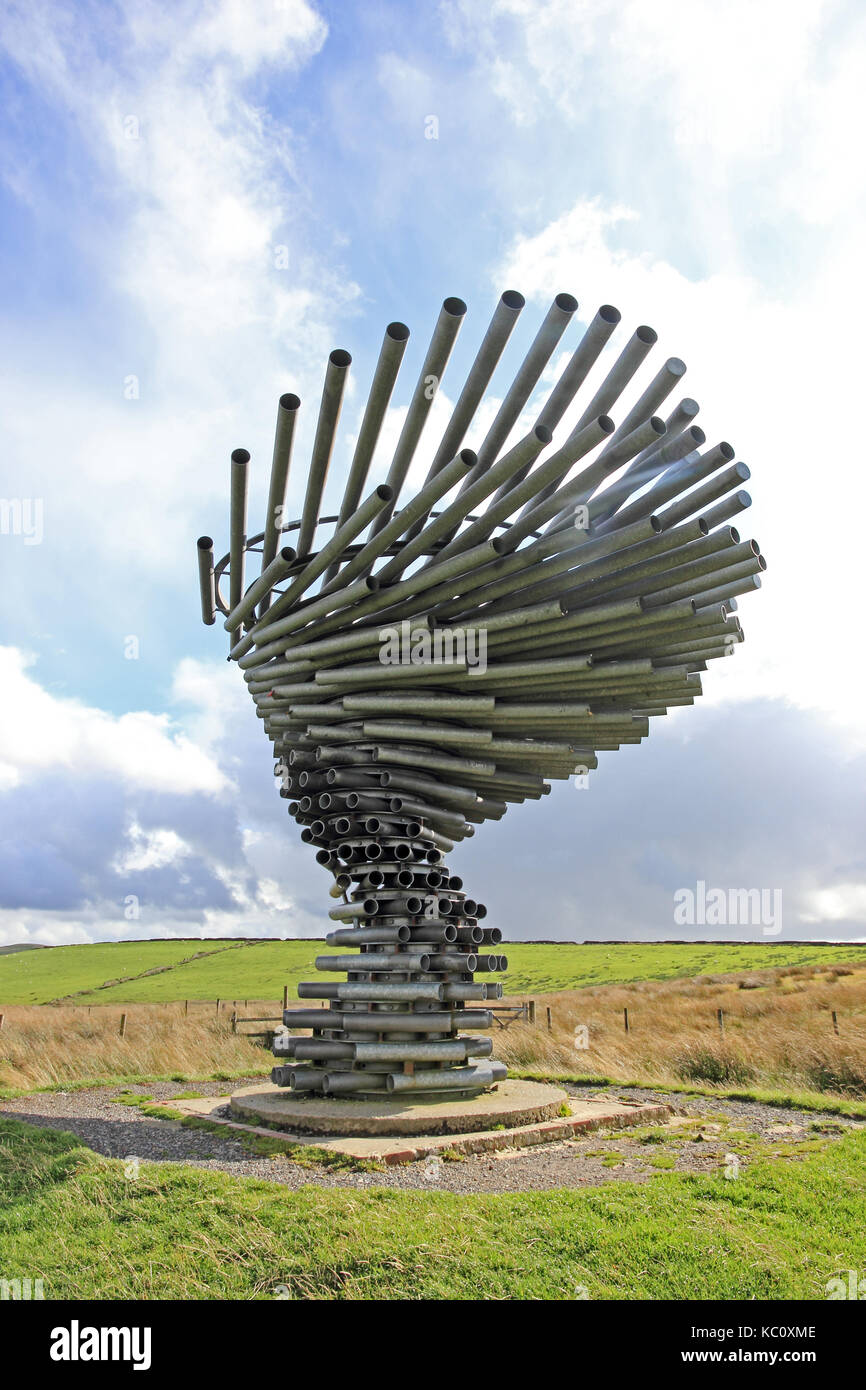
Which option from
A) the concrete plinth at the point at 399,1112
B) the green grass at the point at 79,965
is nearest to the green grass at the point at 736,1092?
the concrete plinth at the point at 399,1112

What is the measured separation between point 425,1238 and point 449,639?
5906mm

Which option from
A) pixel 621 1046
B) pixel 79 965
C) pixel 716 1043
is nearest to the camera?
pixel 716 1043

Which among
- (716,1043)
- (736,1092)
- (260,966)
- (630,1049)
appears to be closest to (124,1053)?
(630,1049)

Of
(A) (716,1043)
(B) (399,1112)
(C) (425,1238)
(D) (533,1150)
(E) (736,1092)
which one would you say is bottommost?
(E) (736,1092)

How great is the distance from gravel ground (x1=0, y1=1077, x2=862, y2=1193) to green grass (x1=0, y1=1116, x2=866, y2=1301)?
0.55 metres

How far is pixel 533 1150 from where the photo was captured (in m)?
8.43

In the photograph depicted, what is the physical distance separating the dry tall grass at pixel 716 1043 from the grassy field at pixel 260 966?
15.1m

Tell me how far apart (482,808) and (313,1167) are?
5538mm

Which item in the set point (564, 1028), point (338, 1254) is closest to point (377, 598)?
point (338, 1254)

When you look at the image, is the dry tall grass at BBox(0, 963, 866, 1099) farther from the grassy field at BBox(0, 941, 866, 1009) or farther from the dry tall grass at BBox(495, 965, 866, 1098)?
the grassy field at BBox(0, 941, 866, 1009)

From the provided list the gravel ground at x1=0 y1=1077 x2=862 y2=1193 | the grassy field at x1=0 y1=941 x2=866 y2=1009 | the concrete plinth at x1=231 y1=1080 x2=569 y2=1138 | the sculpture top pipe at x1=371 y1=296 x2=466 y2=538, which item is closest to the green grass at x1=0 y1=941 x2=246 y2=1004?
the grassy field at x1=0 y1=941 x2=866 y2=1009

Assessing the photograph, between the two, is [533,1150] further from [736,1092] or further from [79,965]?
[79,965]
